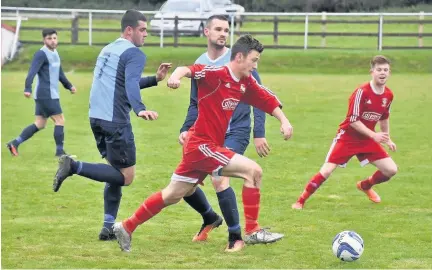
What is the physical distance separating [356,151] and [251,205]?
9.22 feet

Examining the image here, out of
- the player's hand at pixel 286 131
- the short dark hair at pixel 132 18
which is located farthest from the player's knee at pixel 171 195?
the short dark hair at pixel 132 18

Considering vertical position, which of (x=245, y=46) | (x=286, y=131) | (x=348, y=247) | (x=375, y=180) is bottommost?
(x=375, y=180)

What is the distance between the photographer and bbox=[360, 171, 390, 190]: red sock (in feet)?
35.1

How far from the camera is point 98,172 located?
833 centimetres

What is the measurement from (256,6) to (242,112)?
31.3m

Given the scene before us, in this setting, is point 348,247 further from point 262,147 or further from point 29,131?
point 29,131

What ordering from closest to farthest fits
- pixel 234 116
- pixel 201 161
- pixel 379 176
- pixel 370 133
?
pixel 201 161, pixel 234 116, pixel 370 133, pixel 379 176

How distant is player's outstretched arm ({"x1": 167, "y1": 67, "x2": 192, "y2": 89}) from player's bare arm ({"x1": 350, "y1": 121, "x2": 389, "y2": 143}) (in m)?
3.03

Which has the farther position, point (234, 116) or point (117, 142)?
point (234, 116)

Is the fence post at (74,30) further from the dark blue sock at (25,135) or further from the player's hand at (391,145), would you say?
the player's hand at (391,145)

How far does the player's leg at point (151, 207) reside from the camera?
7.85 meters

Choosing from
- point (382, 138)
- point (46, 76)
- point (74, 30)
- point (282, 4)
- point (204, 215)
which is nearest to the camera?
point (204, 215)

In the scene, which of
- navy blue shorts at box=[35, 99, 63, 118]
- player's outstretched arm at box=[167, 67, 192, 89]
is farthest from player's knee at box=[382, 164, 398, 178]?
navy blue shorts at box=[35, 99, 63, 118]

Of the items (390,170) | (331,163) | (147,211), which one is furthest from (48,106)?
(147,211)
